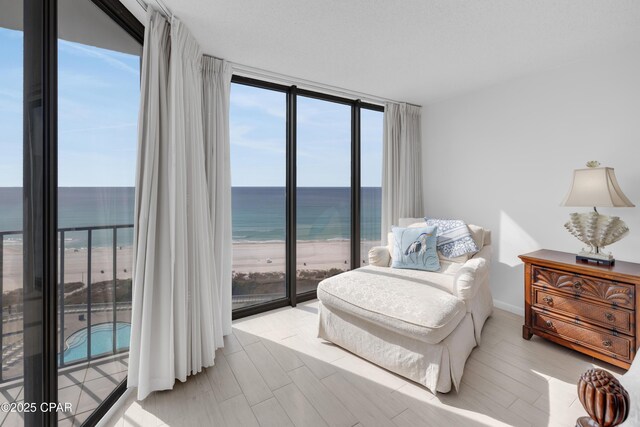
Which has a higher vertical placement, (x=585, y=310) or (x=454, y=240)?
(x=454, y=240)

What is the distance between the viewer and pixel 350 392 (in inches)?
72.7

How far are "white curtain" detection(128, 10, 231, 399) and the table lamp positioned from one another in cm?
285

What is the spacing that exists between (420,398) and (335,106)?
2.97 m

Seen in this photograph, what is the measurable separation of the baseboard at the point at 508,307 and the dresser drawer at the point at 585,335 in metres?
0.63

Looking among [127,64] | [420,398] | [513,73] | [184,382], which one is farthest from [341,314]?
[513,73]

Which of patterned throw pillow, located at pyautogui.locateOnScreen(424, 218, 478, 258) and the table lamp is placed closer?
the table lamp

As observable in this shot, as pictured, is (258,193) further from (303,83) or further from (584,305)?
(584,305)

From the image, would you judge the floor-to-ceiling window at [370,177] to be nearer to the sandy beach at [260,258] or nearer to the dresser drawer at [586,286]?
the sandy beach at [260,258]

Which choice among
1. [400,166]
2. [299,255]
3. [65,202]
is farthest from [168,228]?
[400,166]

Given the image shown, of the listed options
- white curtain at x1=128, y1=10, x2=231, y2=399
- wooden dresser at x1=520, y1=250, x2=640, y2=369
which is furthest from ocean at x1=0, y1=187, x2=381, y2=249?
wooden dresser at x1=520, y1=250, x2=640, y2=369

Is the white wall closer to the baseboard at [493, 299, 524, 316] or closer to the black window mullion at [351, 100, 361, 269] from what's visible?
the baseboard at [493, 299, 524, 316]

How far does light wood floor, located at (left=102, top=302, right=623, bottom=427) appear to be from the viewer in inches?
63.9

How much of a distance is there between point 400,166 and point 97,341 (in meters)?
3.36

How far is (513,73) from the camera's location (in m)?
2.81
